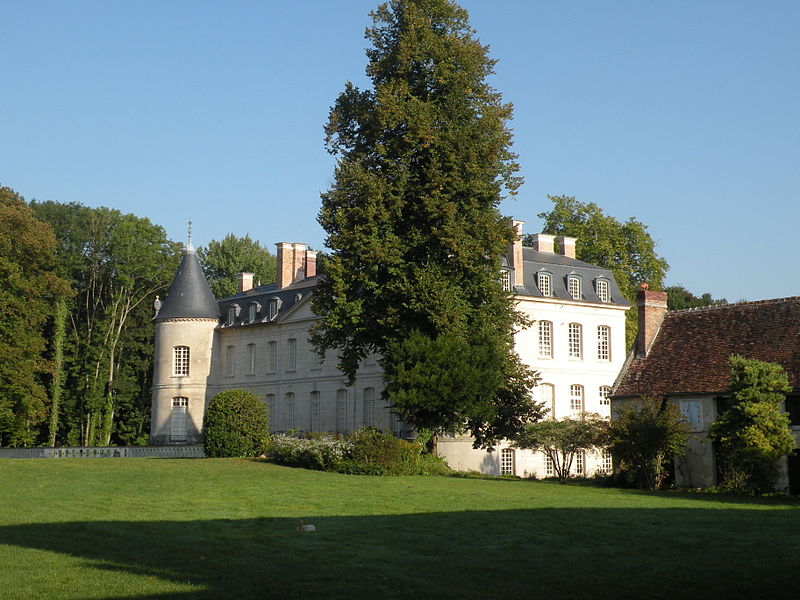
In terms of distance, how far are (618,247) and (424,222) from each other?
2385 cm

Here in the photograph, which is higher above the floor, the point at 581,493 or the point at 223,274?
the point at 223,274

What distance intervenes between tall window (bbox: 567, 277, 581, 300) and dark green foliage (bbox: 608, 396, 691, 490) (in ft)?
50.2

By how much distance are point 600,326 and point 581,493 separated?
69.9 feet

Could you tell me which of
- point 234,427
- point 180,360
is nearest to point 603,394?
point 234,427

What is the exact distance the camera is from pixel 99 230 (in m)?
58.1

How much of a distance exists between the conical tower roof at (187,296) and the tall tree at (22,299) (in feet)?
22.4

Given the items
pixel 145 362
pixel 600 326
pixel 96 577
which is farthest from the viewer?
pixel 145 362

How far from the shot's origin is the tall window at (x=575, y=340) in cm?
4490

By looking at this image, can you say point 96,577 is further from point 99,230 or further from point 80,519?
point 99,230

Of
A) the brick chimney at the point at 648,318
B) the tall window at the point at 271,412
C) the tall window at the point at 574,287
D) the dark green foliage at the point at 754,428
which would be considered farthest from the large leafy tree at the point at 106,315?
the dark green foliage at the point at 754,428

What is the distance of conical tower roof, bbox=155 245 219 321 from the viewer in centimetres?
5344

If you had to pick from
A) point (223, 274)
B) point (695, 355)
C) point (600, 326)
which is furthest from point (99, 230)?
point (695, 355)

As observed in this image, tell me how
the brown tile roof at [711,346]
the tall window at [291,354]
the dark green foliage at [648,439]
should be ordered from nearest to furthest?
the dark green foliage at [648,439] → the brown tile roof at [711,346] → the tall window at [291,354]

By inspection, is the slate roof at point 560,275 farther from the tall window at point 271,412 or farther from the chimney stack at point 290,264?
the tall window at point 271,412
